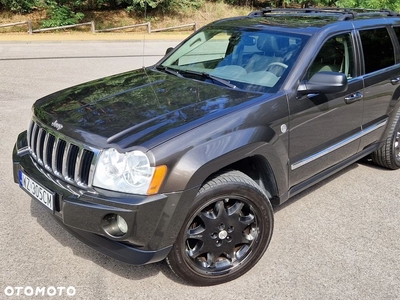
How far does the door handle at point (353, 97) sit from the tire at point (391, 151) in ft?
3.22

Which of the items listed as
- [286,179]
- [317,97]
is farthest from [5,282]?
[317,97]

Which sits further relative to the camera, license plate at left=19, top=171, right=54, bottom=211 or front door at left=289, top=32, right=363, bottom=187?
front door at left=289, top=32, right=363, bottom=187

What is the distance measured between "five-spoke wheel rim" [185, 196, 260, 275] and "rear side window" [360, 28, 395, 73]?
7.06ft

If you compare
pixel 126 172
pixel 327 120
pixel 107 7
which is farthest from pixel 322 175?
pixel 107 7

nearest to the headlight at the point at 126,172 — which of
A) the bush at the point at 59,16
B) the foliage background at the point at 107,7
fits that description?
the foliage background at the point at 107,7

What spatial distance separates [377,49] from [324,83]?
59.0 inches

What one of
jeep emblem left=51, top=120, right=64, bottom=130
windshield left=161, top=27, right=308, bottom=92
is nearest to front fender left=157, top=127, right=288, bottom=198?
windshield left=161, top=27, right=308, bottom=92

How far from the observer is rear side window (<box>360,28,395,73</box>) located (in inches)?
165

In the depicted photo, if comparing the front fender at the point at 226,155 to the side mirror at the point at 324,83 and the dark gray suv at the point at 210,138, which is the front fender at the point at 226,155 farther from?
the side mirror at the point at 324,83

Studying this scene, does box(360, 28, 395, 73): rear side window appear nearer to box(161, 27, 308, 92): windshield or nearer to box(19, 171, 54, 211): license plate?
box(161, 27, 308, 92): windshield

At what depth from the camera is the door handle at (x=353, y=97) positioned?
12.7 ft

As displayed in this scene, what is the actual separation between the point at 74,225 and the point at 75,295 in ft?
1.82

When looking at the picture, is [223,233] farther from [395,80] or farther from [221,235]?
[395,80]

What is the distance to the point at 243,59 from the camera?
3.76 meters
